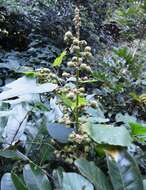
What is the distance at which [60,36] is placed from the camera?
13.9ft

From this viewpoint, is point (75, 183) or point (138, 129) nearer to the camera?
point (75, 183)

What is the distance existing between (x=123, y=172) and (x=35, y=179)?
0.16 meters

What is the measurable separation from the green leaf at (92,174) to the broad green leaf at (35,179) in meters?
0.07

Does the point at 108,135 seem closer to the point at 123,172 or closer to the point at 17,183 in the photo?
the point at 123,172

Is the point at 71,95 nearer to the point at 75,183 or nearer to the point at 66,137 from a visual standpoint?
the point at 66,137

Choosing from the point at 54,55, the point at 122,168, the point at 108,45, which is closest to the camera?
the point at 122,168

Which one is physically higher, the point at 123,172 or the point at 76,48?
the point at 76,48

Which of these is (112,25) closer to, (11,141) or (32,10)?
(32,10)

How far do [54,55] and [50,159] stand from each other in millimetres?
3233

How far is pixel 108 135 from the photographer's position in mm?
719

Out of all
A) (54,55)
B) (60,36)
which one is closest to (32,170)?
(54,55)

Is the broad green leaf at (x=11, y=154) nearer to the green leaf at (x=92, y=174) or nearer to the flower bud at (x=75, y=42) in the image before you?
the green leaf at (x=92, y=174)

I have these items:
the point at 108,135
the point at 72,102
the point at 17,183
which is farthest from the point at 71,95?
the point at 17,183


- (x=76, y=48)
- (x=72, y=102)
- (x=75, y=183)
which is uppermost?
(x=76, y=48)
